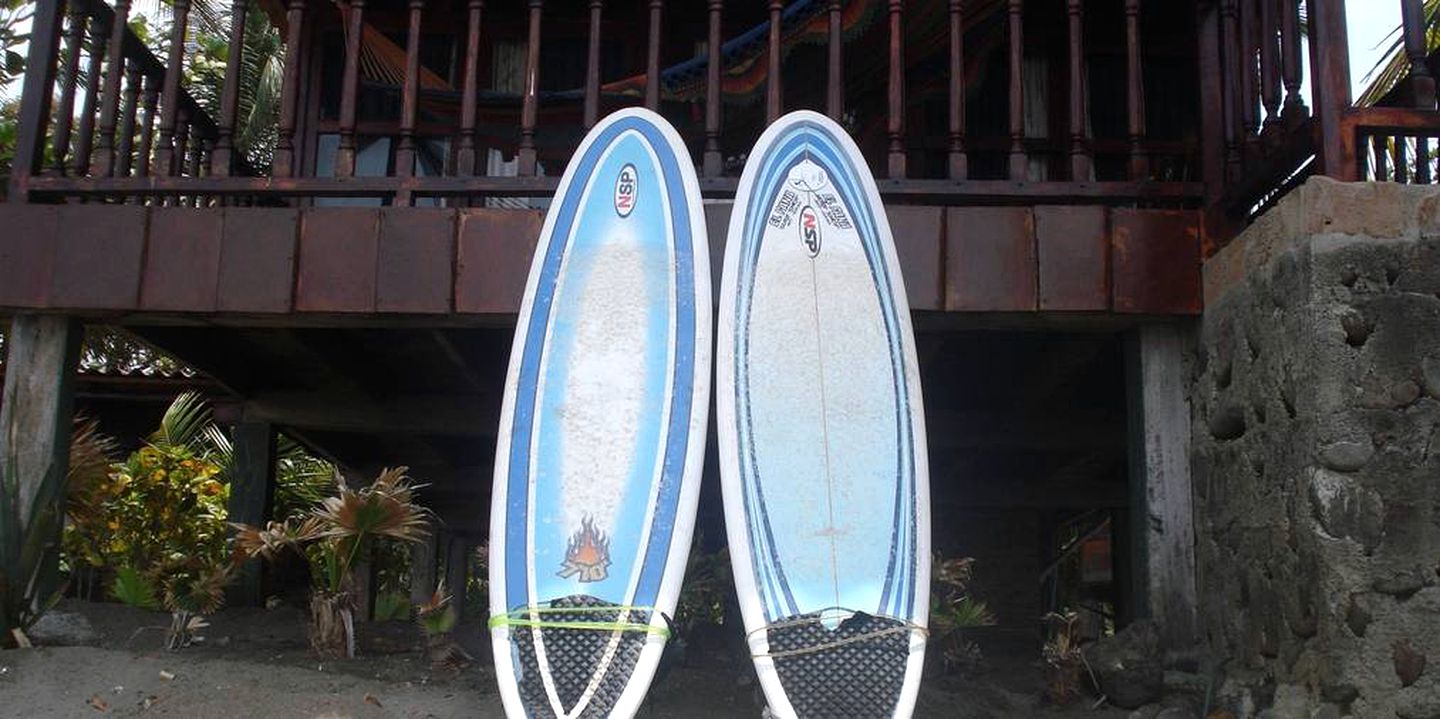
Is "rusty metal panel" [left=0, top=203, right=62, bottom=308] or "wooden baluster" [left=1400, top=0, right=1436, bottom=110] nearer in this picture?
"wooden baluster" [left=1400, top=0, right=1436, bottom=110]

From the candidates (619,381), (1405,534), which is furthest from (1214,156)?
(619,381)

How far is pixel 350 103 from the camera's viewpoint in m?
4.78

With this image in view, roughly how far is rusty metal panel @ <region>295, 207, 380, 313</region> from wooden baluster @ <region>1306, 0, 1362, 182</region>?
3.05 meters

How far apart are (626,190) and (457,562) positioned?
630 centimetres

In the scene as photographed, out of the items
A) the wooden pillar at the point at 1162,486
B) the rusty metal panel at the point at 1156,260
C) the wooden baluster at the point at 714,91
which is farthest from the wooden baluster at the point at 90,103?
the wooden pillar at the point at 1162,486

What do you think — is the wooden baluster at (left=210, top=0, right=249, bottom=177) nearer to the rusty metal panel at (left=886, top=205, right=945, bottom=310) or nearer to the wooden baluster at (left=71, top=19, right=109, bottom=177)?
the wooden baluster at (left=71, top=19, right=109, bottom=177)

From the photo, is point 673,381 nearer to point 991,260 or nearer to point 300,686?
point 991,260

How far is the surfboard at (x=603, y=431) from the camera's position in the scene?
3.70 m

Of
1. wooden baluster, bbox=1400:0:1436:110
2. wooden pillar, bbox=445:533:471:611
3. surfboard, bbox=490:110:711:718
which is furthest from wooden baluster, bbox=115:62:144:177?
wooden pillar, bbox=445:533:471:611

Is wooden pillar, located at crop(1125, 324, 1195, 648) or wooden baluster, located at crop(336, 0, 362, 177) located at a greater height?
wooden baluster, located at crop(336, 0, 362, 177)

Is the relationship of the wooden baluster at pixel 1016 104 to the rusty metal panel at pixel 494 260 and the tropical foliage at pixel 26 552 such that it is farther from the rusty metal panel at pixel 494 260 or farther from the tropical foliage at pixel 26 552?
the tropical foliage at pixel 26 552

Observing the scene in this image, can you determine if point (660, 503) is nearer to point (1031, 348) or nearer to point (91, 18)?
point (1031, 348)

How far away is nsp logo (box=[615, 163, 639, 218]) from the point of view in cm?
445

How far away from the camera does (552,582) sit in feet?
12.6
